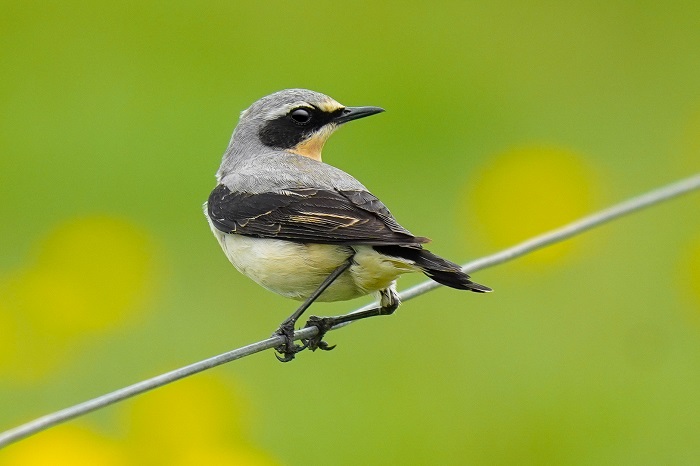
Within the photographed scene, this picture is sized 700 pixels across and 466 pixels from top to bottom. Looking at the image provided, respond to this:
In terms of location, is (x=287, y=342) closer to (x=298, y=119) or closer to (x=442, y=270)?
(x=442, y=270)

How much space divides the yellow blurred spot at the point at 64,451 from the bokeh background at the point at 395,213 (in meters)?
0.02

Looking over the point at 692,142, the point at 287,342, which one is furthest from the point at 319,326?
the point at 692,142

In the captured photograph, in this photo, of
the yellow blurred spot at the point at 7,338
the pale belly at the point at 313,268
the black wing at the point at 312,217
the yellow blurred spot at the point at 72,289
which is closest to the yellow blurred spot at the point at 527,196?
the yellow blurred spot at the point at 72,289

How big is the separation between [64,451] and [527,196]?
559 cm

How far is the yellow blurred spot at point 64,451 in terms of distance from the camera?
733 cm

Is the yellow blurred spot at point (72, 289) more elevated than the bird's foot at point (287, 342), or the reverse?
the bird's foot at point (287, 342)

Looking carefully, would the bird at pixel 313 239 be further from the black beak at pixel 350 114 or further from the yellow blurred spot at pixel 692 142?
the yellow blurred spot at pixel 692 142

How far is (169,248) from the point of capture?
11062mm

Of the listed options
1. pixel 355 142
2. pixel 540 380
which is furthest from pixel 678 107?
pixel 540 380

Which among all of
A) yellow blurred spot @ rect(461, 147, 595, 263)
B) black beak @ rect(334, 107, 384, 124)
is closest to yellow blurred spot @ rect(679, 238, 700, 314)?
yellow blurred spot @ rect(461, 147, 595, 263)

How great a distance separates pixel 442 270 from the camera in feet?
18.8

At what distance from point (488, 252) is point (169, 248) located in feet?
8.86

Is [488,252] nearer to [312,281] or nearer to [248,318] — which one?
[248,318]

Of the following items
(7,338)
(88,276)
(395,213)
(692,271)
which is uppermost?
(692,271)
